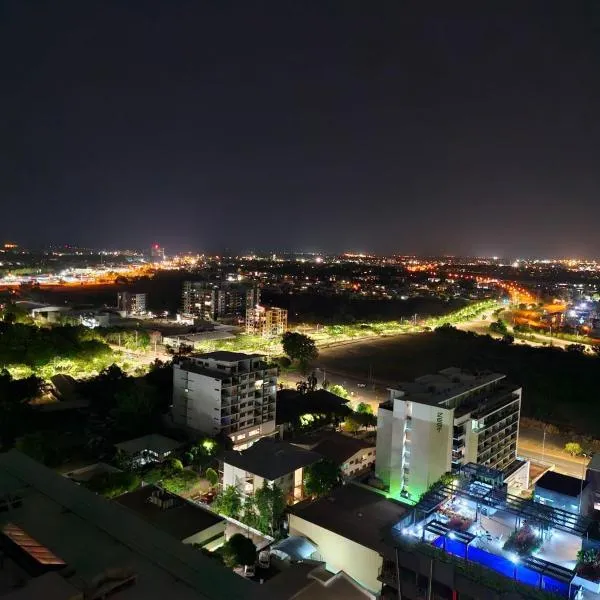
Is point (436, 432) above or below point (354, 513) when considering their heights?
above

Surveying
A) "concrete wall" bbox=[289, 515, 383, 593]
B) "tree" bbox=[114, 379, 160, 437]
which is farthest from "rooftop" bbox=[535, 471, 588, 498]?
"tree" bbox=[114, 379, 160, 437]

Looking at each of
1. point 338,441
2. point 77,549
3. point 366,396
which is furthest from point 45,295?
point 77,549

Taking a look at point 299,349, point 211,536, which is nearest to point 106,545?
point 211,536

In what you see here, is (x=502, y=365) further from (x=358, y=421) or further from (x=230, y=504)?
(x=230, y=504)

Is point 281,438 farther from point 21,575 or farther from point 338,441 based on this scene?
point 21,575

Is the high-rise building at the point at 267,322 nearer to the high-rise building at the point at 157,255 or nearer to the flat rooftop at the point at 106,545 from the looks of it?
the flat rooftop at the point at 106,545

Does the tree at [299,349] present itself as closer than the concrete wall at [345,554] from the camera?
No

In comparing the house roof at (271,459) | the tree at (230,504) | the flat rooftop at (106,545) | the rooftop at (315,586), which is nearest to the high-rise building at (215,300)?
the house roof at (271,459)
